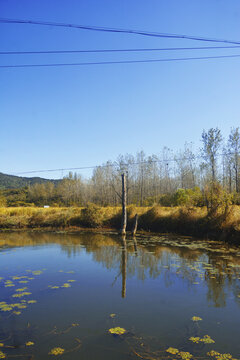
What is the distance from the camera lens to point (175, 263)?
945 cm

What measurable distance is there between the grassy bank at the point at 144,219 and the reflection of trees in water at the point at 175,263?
60.8 inches

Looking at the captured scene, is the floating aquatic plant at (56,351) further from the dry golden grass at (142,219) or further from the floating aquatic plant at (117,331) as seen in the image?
the dry golden grass at (142,219)

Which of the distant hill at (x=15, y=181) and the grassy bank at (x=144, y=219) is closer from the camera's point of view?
the grassy bank at (x=144, y=219)

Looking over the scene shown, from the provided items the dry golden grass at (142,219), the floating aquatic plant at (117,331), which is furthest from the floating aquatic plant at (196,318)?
the dry golden grass at (142,219)

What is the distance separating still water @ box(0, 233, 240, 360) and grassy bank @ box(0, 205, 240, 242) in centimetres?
408

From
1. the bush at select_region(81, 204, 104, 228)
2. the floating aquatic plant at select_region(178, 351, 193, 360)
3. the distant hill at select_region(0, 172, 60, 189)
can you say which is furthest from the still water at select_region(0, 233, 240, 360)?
the distant hill at select_region(0, 172, 60, 189)

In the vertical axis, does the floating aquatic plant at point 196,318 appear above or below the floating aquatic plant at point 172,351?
above

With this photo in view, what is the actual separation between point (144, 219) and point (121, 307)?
14.4 meters

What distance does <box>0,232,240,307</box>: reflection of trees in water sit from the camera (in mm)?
6991

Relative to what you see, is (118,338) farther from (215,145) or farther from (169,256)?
(215,145)

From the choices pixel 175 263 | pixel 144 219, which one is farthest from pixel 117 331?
pixel 144 219

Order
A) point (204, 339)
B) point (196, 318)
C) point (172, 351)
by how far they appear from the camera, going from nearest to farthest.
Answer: point (172, 351), point (204, 339), point (196, 318)

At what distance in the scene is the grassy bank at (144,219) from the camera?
1412 centimetres

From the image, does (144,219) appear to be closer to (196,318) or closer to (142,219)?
(142,219)
